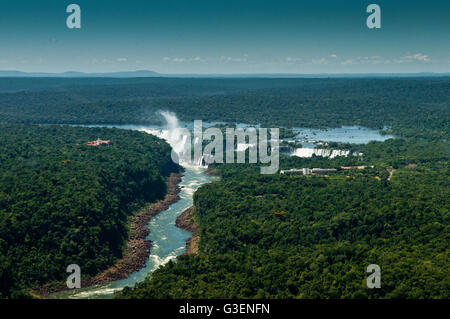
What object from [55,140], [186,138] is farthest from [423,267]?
[186,138]

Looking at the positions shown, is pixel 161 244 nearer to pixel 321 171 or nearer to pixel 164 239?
pixel 164 239

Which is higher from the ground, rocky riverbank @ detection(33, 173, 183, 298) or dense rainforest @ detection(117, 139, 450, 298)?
dense rainforest @ detection(117, 139, 450, 298)

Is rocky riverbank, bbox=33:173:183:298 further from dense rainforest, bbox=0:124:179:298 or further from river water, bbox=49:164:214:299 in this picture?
dense rainforest, bbox=0:124:179:298

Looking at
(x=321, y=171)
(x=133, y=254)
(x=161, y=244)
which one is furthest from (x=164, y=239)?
Result: (x=321, y=171)

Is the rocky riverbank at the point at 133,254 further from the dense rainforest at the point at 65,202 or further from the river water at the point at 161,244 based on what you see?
the dense rainforest at the point at 65,202

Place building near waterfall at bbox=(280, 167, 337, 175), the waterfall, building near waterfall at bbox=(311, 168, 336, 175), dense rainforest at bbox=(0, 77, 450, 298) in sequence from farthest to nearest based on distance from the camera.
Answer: the waterfall, building near waterfall at bbox=(280, 167, 337, 175), building near waterfall at bbox=(311, 168, 336, 175), dense rainforest at bbox=(0, 77, 450, 298)

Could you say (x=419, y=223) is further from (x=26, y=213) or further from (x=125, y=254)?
(x=26, y=213)

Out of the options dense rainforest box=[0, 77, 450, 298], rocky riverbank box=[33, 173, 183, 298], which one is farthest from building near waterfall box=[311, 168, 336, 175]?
rocky riverbank box=[33, 173, 183, 298]
